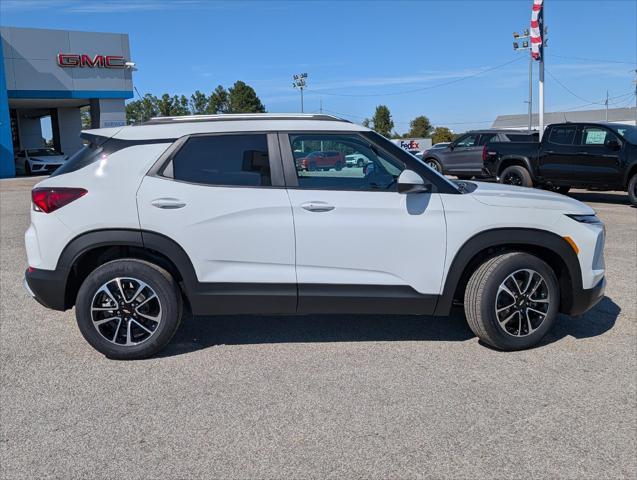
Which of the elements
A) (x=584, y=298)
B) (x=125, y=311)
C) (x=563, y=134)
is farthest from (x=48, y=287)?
(x=563, y=134)

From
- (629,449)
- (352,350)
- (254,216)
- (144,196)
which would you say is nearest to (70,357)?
(144,196)

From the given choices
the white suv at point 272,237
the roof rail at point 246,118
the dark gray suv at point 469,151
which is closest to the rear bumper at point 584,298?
the white suv at point 272,237

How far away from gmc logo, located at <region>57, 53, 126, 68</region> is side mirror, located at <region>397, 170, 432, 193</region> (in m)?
35.1

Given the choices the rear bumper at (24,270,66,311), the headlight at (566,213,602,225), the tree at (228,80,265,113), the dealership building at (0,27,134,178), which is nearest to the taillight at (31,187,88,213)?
the rear bumper at (24,270,66,311)

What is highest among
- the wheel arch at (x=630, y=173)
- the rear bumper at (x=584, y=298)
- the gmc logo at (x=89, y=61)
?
the gmc logo at (x=89, y=61)

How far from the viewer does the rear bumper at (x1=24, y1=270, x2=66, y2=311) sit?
4.42m

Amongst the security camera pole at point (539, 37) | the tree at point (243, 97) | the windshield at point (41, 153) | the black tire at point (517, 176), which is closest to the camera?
the black tire at point (517, 176)

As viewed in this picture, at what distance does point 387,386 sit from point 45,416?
2.18 m

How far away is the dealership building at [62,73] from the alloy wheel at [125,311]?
1253 inches

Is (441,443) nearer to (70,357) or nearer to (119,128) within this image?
(70,357)

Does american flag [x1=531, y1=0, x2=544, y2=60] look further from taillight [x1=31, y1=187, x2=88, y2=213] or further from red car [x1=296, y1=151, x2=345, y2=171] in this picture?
taillight [x1=31, y1=187, x2=88, y2=213]

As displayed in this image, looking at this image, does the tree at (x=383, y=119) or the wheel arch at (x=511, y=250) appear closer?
the wheel arch at (x=511, y=250)

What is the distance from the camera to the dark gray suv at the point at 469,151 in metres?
18.8

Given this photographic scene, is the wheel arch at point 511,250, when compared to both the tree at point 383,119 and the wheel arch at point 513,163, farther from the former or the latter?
the tree at point 383,119
